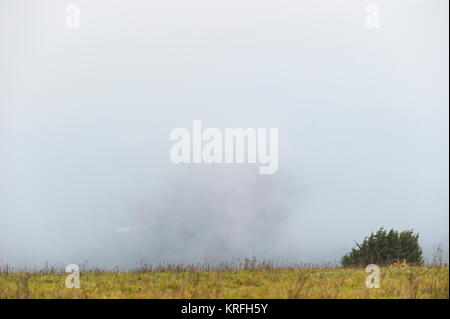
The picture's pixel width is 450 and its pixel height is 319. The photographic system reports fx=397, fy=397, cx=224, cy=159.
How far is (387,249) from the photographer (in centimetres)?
2559

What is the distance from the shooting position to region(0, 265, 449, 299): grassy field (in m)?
12.3

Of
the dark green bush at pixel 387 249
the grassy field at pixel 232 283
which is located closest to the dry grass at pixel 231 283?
the grassy field at pixel 232 283

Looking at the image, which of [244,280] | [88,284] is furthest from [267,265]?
[88,284]

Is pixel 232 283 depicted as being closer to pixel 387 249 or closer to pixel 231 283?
pixel 231 283

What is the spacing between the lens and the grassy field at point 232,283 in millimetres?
12297

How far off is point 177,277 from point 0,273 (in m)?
8.78

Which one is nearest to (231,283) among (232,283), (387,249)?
(232,283)

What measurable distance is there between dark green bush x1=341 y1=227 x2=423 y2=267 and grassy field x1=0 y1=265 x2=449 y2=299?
25.6ft

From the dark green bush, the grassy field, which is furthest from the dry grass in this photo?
the dark green bush

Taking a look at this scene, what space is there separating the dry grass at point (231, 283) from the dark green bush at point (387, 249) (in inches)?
304

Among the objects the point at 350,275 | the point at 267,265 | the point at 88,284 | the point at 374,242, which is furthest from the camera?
the point at 374,242

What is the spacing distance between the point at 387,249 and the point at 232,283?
51.1ft
